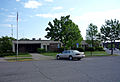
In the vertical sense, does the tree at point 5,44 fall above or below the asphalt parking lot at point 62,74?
above

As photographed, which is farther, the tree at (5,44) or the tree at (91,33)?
the tree at (91,33)

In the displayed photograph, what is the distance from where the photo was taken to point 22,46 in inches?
1826

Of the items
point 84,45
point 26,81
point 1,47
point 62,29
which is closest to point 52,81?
point 26,81

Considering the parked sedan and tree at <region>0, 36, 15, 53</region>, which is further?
tree at <region>0, 36, 15, 53</region>

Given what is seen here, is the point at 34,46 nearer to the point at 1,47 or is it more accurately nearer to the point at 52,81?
the point at 1,47

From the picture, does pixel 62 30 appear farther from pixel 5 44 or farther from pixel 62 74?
pixel 62 74

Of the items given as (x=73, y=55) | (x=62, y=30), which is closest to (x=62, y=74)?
(x=73, y=55)

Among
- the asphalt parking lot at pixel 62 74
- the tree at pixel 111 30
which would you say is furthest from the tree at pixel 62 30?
the asphalt parking lot at pixel 62 74

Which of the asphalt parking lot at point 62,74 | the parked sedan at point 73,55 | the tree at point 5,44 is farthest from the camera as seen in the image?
the tree at point 5,44

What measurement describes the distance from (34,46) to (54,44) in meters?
6.86

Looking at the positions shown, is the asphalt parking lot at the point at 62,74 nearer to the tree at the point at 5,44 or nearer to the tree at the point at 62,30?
the tree at the point at 62,30

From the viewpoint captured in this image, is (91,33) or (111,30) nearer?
(111,30)

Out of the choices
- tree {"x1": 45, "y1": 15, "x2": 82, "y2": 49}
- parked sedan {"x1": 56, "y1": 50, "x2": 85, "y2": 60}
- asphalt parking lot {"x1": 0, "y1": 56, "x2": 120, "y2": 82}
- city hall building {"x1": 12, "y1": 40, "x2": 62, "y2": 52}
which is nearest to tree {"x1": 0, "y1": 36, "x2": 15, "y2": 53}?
city hall building {"x1": 12, "y1": 40, "x2": 62, "y2": 52}

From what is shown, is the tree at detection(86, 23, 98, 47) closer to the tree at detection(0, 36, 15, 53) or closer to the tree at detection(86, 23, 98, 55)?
the tree at detection(86, 23, 98, 55)
